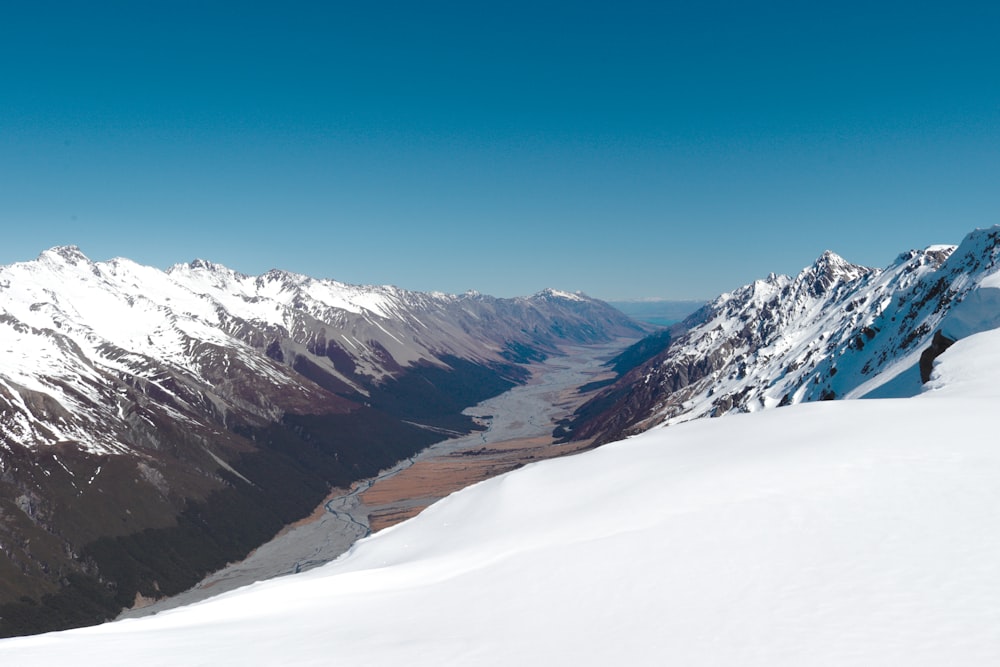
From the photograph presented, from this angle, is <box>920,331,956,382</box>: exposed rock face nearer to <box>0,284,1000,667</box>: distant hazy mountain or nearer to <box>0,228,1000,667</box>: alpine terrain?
<box>0,228,1000,667</box>: alpine terrain

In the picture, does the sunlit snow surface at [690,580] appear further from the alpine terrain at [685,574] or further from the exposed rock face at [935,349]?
the exposed rock face at [935,349]

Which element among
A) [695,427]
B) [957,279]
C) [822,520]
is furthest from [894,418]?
[957,279]

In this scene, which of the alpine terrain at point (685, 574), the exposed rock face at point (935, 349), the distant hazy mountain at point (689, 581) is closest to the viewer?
the distant hazy mountain at point (689, 581)

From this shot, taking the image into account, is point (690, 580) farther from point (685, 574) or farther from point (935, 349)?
point (935, 349)

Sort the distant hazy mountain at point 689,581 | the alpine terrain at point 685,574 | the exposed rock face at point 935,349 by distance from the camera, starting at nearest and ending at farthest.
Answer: the distant hazy mountain at point 689,581 < the alpine terrain at point 685,574 < the exposed rock face at point 935,349

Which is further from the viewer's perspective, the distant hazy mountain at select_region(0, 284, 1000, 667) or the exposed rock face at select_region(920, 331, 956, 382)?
the exposed rock face at select_region(920, 331, 956, 382)

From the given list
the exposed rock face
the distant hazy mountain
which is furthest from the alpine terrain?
the exposed rock face

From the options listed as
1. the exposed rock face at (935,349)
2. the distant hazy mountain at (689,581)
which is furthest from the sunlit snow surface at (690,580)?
the exposed rock face at (935,349)

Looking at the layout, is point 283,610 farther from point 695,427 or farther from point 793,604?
point 695,427
